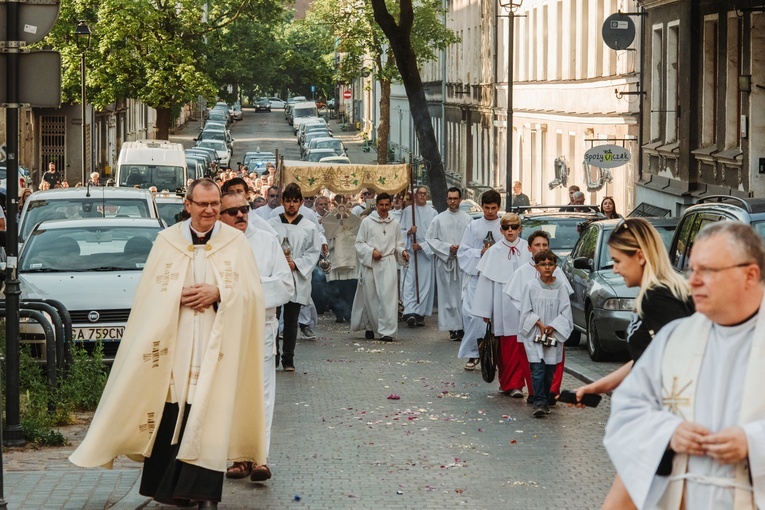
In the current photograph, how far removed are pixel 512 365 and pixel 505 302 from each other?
57cm

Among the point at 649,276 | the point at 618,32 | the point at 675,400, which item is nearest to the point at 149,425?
the point at 649,276

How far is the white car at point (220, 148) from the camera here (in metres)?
72.8

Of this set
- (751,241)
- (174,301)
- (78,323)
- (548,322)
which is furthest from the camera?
(78,323)

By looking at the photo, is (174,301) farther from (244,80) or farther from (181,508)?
(244,80)

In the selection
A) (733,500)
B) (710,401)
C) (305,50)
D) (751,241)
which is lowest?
(733,500)

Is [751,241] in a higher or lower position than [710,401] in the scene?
higher

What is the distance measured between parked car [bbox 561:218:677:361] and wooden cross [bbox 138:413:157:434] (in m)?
8.08

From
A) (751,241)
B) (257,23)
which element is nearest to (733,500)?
(751,241)

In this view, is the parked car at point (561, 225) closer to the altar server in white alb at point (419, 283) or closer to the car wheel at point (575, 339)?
the altar server in white alb at point (419, 283)

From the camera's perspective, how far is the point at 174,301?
8102 mm

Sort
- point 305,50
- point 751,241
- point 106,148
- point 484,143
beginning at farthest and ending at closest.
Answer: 1. point 305,50
2. point 106,148
3. point 484,143
4. point 751,241

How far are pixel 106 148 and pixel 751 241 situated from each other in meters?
67.0

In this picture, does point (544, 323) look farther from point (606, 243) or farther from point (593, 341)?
point (606, 243)

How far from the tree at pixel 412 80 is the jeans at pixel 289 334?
1462cm
